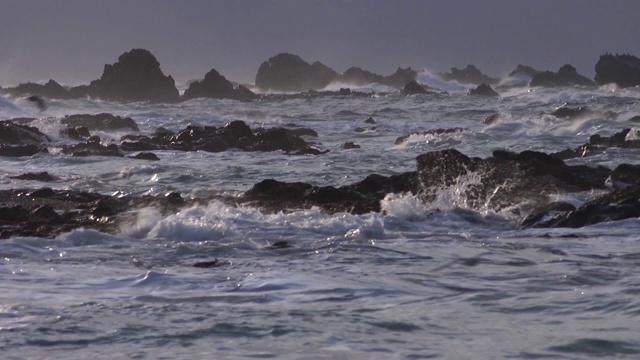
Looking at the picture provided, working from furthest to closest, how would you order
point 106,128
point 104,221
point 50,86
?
point 50,86 → point 106,128 → point 104,221

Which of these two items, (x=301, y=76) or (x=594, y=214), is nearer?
(x=594, y=214)

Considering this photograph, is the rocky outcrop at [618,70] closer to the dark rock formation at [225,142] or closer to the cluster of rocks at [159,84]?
the cluster of rocks at [159,84]

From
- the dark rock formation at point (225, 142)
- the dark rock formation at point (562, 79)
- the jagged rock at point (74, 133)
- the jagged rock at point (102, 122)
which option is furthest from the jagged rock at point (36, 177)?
the dark rock formation at point (562, 79)

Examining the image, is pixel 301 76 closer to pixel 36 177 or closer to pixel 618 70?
pixel 618 70

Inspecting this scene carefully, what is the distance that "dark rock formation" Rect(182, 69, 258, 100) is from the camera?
259 ft

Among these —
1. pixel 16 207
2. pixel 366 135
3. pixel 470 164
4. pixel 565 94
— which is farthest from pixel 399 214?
pixel 565 94

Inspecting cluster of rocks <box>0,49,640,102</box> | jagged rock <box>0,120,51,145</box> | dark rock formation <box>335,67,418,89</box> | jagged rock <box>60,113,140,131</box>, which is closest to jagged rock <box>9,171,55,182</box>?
jagged rock <box>0,120,51,145</box>

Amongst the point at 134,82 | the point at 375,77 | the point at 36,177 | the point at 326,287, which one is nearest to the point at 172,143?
the point at 36,177

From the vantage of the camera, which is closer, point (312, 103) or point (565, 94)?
point (565, 94)

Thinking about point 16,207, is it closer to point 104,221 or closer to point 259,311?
point 104,221

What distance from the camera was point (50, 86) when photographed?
81.2 metres

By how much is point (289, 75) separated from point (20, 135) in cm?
7979

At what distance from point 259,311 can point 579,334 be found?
7.17ft

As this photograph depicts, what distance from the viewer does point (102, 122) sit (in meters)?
40.8
